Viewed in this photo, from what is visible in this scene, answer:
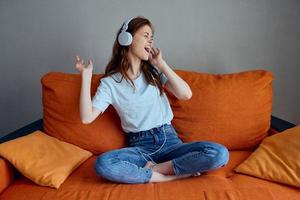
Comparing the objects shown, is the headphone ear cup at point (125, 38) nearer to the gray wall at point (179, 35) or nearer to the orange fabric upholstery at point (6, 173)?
the gray wall at point (179, 35)

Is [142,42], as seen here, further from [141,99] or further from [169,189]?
[169,189]

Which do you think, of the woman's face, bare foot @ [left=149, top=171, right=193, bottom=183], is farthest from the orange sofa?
the woman's face

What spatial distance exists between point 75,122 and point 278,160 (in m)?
0.92

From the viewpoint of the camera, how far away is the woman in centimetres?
145

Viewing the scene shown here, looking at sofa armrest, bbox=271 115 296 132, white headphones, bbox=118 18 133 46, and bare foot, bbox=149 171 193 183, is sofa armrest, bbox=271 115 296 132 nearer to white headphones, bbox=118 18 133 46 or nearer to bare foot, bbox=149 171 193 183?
bare foot, bbox=149 171 193 183

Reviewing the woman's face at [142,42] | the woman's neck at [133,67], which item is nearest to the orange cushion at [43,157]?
the woman's neck at [133,67]

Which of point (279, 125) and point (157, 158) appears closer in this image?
point (157, 158)

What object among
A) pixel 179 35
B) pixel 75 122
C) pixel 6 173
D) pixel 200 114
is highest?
pixel 179 35

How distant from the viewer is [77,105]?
5.33 feet

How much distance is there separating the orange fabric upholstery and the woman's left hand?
0.77m

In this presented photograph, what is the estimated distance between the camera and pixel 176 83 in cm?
A: 154

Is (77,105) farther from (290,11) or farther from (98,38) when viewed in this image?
(290,11)

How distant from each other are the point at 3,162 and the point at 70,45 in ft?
2.81

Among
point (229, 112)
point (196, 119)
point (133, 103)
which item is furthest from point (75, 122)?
point (229, 112)
